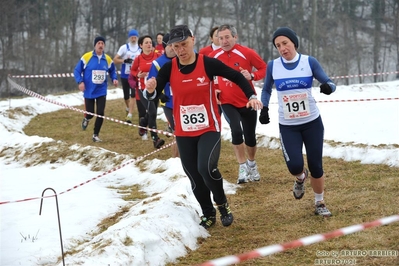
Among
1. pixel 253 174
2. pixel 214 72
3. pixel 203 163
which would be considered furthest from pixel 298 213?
pixel 253 174

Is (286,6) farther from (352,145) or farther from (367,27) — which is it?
(352,145)

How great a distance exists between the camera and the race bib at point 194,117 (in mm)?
5805

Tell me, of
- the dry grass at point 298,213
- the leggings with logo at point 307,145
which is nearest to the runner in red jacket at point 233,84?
the dry grass at point 298,213

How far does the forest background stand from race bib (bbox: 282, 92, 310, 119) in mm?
33578

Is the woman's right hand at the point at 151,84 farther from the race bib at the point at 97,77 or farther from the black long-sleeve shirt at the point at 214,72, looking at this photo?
the race bib at the point at 97,77

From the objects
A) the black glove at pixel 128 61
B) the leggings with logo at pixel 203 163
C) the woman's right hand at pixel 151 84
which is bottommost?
the leggings with logo at pixel 203 163

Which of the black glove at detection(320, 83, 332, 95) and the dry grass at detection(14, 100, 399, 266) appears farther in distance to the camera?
the black glove at detection(320, 83, 332, 95)

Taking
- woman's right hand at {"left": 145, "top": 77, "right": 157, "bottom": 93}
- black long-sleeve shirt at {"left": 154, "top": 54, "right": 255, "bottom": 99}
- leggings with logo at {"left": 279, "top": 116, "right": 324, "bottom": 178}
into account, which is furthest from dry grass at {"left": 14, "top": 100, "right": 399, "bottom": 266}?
woman's right hand at {"left": 145, "top": 77, "right": 157, "bottom": 93}

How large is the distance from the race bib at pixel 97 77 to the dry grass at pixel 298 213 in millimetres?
2534

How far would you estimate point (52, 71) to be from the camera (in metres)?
40.9

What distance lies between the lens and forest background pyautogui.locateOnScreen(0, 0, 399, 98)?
41.2m

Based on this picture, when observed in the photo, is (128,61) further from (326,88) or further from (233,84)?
(326,88)

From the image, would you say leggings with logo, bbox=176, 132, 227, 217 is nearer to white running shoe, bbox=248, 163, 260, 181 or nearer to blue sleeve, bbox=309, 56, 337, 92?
blue sleeve, bbox=309, 56, 337, 92

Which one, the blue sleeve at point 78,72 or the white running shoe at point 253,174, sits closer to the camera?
the white running shoe at point 253,174
